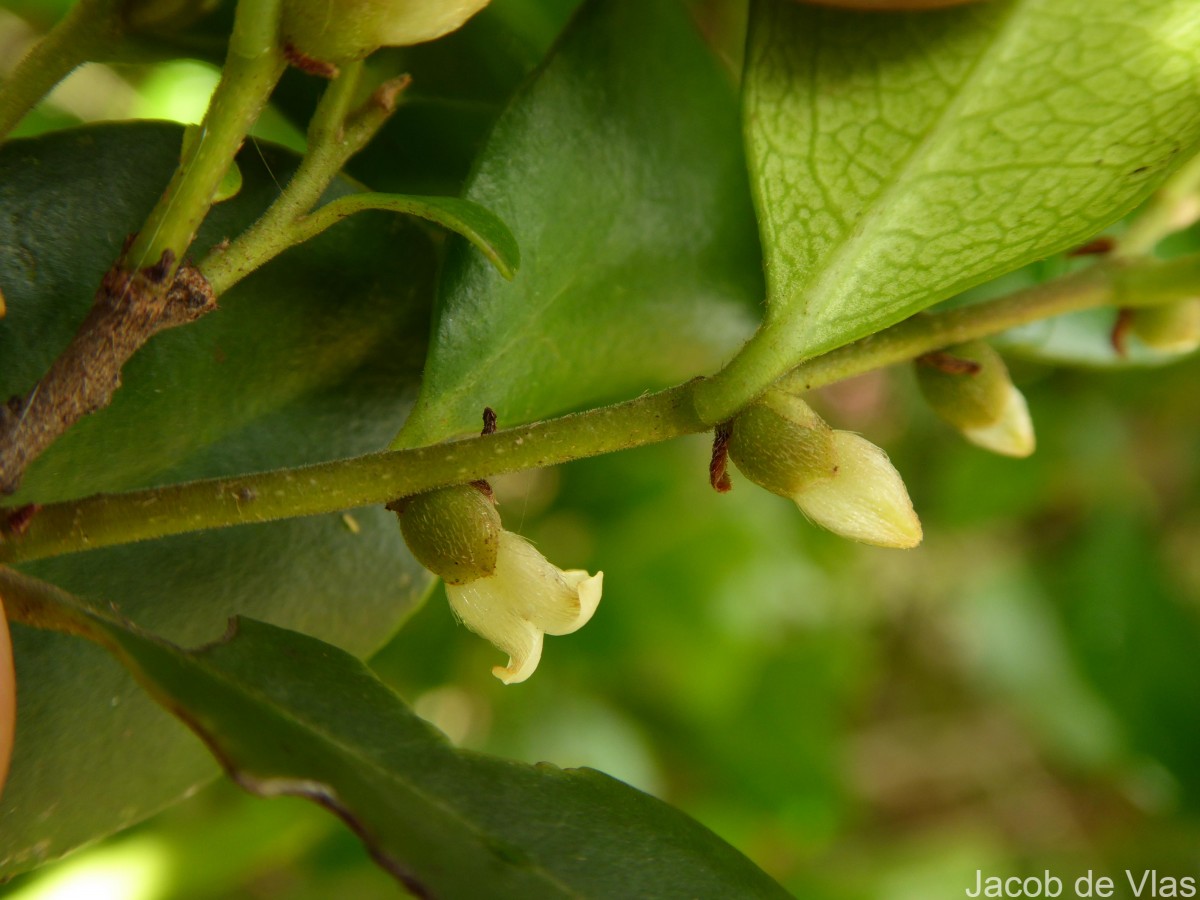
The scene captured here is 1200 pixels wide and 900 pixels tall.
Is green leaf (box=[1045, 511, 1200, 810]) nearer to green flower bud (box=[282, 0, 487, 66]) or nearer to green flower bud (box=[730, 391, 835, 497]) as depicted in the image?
green flower bud (box=[730, 391, 835, 497])

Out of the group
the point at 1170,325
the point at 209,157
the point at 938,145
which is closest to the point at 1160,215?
the point at 1170,325

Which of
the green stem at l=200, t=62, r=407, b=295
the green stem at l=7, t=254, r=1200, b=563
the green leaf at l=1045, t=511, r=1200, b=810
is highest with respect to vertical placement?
the green stem at l=200, t=62, r=407, b=295

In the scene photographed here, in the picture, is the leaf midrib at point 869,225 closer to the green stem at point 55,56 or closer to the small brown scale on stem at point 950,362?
the small brown scale on stem at point 950,362

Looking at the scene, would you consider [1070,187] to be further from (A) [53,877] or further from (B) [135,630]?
(A) [53,877]

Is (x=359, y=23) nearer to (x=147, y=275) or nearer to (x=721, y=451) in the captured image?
(x=147, y=275)

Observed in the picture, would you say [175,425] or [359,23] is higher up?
[359,23]

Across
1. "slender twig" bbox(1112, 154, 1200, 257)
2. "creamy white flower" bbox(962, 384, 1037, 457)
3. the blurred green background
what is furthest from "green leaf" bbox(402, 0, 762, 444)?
the blurred green background
